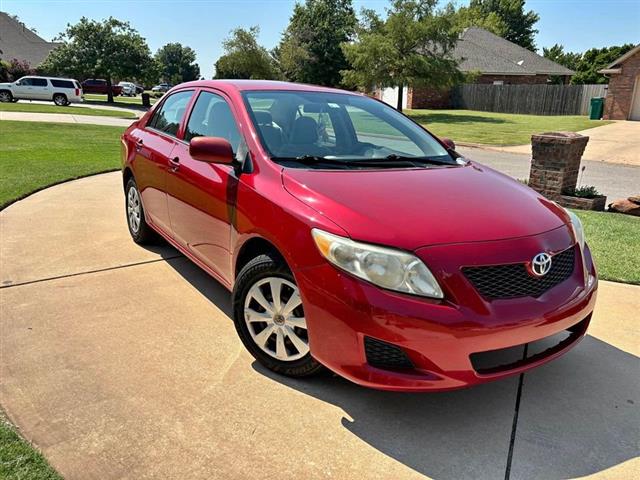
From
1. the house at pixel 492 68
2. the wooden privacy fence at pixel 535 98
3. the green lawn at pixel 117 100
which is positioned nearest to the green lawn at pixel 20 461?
the green lawn at pixel 117 100

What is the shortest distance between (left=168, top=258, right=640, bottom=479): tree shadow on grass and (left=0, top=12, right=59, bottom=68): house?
62172mm

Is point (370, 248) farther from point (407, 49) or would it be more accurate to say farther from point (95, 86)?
point (95, 86)

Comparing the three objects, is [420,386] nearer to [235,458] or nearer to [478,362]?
[478,362]

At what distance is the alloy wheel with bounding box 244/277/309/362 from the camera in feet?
9.11

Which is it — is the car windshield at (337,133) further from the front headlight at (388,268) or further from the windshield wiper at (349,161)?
the front headlight at (388,268)

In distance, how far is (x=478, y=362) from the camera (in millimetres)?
2545

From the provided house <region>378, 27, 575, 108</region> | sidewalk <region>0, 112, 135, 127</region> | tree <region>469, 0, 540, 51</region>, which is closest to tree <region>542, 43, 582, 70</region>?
tree <region>469, 0, 540, 51</region>

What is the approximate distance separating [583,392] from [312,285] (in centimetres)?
174

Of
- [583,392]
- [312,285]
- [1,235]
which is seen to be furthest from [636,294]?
[1,235]

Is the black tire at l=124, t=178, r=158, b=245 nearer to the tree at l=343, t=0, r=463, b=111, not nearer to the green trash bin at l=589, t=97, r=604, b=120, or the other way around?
the tree at l=343, t=0, r=463, b=111

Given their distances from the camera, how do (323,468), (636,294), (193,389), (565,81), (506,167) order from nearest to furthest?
(323,468) → (193,389) → (636,294) → (506,167) → (565,81)

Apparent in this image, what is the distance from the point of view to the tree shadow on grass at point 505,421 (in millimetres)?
2375

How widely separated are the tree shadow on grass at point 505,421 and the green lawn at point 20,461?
1205 millimetres

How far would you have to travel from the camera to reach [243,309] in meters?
3.05
